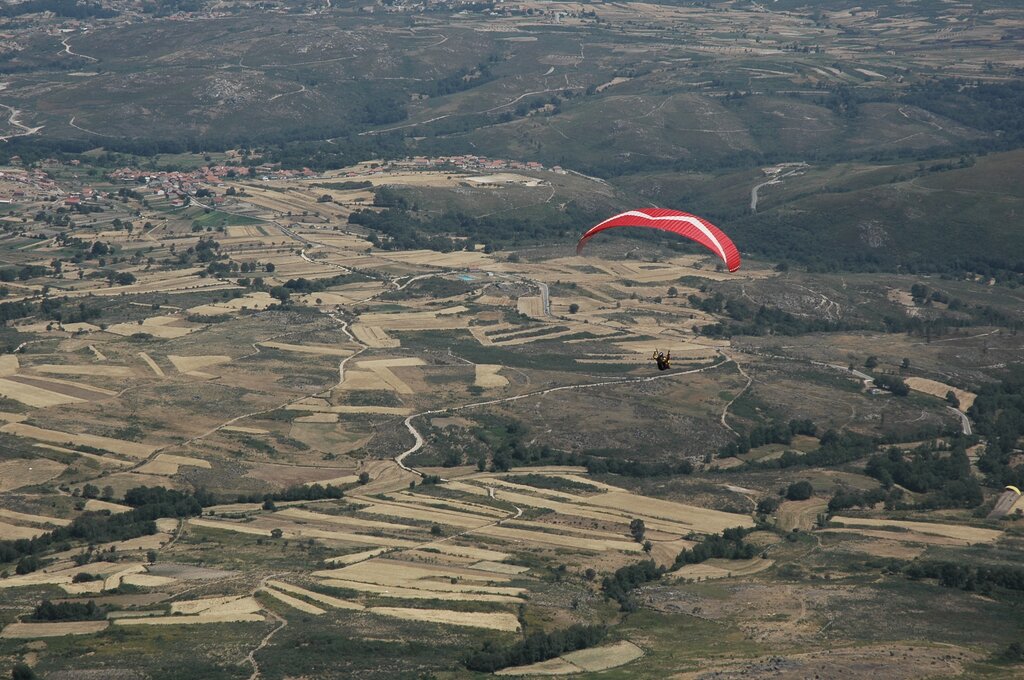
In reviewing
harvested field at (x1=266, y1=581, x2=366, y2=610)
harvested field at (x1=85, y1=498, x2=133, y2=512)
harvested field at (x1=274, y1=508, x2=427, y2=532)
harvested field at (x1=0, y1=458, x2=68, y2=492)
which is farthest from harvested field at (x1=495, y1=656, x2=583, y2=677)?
harvested field at (x1=0, y1=458, x2=68, y2=492)

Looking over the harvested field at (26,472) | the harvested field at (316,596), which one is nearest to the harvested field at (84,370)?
the harvested field at (26,472)

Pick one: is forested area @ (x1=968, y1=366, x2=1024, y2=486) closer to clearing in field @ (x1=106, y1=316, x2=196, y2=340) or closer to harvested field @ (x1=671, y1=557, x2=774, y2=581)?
harvested field @ (x1=671, y1=557, x2=774, y2=581)

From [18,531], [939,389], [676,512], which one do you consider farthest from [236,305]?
[939,389]

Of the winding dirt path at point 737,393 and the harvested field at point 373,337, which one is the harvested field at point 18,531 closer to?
the harvested field at point 373,337

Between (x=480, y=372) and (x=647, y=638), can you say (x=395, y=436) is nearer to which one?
(x=480, y=372)

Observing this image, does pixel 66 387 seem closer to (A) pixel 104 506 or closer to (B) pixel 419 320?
(A) pixel 104 506

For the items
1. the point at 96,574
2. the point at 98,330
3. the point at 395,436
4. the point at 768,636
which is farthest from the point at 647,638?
the point at 98,330
